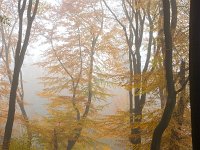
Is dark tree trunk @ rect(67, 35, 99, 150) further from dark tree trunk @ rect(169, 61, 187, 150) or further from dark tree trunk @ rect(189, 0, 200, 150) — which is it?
dark tree trunk @ rect(189, 0, 200, 150)

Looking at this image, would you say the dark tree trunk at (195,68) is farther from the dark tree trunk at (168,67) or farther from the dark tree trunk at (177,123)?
the dark tree trunk at (177,123)

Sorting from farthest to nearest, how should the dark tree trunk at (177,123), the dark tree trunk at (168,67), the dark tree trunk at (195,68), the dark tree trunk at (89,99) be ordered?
1. the dark tree trunk at (89,99)
2. the dark tree trunk at (177,123)
3. the dark tree trunk at (168,67)
4. the dark tree trunk at (195,68)

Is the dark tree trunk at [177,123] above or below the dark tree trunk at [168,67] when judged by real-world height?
below

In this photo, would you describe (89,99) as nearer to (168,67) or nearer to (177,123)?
(177,123)

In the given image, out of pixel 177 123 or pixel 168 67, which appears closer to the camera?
pixel 168 67

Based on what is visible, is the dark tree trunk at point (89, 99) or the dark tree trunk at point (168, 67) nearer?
the dark tree trunk at point (168, 67)

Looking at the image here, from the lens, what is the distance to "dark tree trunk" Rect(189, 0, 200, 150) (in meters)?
4.49

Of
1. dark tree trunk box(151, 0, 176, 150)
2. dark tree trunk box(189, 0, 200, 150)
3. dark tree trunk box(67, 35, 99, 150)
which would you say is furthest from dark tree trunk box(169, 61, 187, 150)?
dark tree trunk box(67, 35, 99, 150)

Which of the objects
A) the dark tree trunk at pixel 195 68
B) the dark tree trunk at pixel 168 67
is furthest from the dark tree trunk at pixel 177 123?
the dark tree trunk at pixel 195 68

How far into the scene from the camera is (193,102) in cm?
457

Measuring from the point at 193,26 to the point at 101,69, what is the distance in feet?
32.8

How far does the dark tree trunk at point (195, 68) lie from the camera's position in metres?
4.49

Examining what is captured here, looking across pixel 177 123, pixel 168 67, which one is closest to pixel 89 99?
pixel 177 123

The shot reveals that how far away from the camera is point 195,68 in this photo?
4.57 m
